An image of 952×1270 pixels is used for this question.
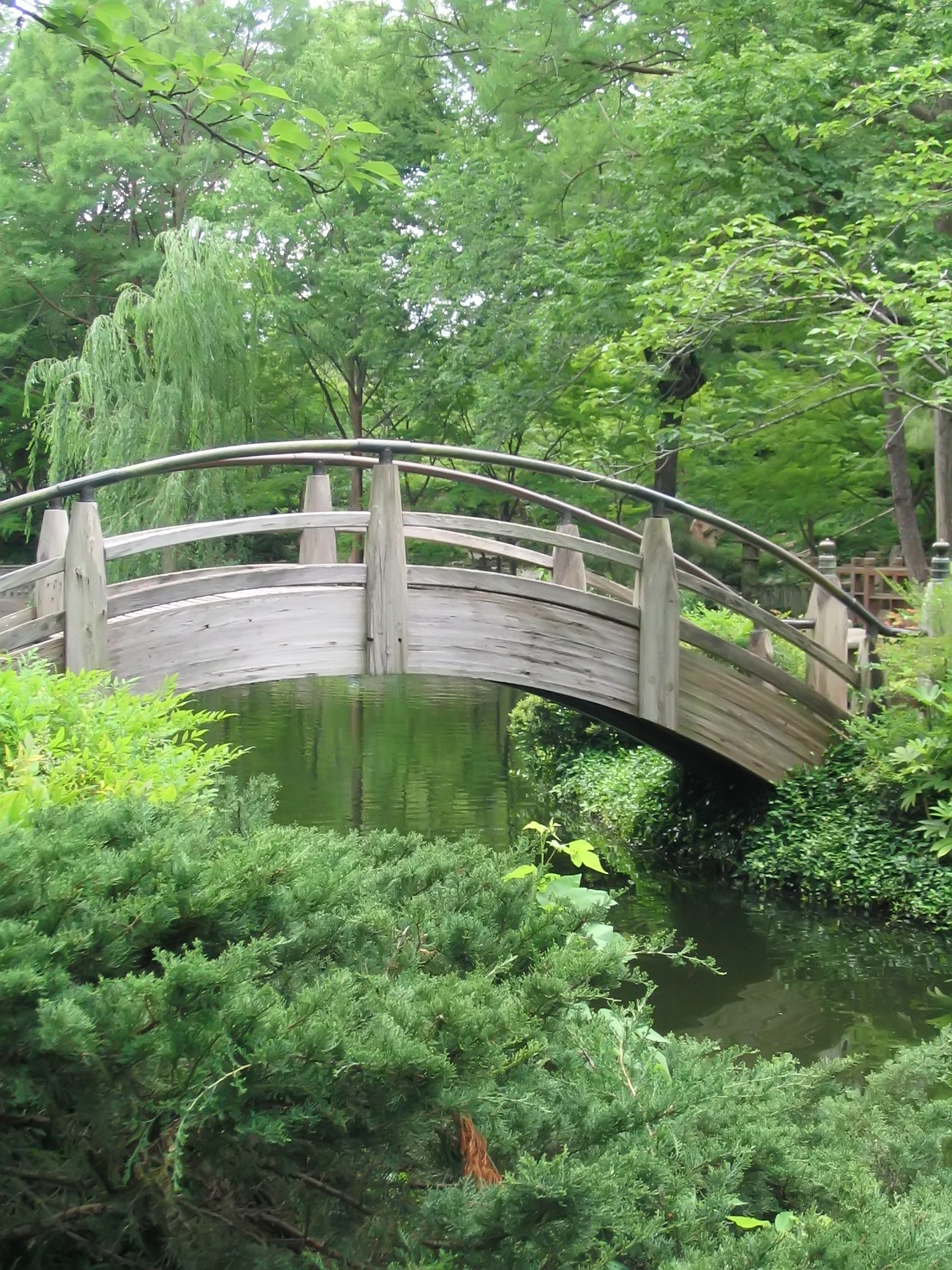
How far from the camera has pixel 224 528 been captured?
A: 6.57 meters

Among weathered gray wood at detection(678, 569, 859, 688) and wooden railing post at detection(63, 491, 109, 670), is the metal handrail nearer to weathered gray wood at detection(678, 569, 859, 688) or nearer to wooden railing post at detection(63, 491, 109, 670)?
wooden railing post at detection(63, 491, 109, 670)

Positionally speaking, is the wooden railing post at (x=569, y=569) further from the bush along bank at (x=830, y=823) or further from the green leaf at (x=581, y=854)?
the green leaf at (x=581, y=854)

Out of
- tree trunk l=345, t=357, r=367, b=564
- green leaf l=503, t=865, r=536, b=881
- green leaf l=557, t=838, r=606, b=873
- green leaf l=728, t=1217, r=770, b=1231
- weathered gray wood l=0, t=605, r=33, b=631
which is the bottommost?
green leaf l=728, t=1217, r=770, b=1231

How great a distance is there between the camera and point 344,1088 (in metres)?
2.08

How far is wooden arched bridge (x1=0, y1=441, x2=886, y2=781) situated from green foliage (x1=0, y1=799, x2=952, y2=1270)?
3672 millimetres

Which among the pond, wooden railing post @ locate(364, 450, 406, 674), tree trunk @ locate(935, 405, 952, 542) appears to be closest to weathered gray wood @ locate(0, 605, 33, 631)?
the pond

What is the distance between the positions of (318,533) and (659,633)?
227cm

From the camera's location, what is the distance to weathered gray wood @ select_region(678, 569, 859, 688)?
843 centimetres

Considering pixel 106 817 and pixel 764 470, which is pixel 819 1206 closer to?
pixel 106 817

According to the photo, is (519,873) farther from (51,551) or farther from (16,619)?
(51,551)

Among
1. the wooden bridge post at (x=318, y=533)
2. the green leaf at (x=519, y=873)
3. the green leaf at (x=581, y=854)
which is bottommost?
the green leaf at (x=519, y=873)

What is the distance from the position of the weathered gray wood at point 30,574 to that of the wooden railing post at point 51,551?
7cm

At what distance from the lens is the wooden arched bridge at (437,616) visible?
6.27 m

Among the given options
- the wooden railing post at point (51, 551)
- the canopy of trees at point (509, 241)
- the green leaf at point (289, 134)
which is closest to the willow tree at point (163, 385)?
the canopy of trees at point (509, 241)
